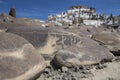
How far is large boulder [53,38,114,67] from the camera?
4.76 meters

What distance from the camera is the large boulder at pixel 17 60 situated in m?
3.50

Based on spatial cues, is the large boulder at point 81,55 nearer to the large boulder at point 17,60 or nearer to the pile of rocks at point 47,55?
the pile of rocks at point 47,55

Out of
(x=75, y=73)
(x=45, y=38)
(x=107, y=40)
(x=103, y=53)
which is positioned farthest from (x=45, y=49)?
(x=107, y=40)

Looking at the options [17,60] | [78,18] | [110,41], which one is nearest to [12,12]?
[110,41]

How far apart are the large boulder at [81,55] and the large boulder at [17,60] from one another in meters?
0.66

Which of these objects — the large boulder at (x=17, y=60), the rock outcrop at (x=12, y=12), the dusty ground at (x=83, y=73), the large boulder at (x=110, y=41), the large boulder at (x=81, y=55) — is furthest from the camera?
the rock outcrop at (x=12, y=12)

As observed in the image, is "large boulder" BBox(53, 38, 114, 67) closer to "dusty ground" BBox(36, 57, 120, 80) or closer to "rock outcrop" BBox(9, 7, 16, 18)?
"dusty ground" BBox(36, 57, 120, 80)

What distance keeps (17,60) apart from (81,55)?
169 centimetres

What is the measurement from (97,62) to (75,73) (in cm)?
83

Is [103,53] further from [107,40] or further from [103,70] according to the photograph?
[107,40]

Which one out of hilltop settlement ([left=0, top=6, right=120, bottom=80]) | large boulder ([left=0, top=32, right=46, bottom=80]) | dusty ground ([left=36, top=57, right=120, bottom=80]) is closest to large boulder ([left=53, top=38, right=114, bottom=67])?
hilltop settlement ([left=0, top=6, right=120, bottom=80])

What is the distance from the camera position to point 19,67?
12.0 feet

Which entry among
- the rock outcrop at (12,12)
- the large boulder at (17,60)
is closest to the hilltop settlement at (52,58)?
the large boulder at (17,60)

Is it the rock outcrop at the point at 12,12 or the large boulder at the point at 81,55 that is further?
the rock outcrop at the point at 12,12
